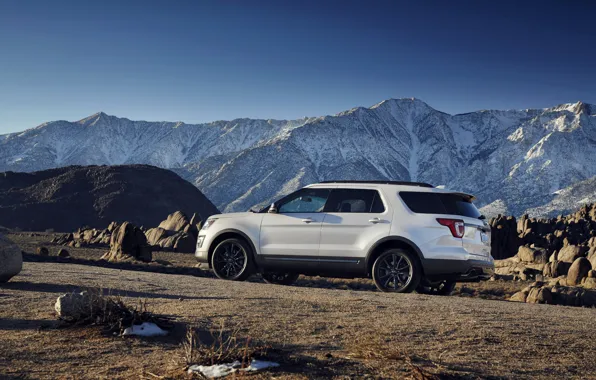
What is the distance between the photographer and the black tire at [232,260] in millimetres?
13008

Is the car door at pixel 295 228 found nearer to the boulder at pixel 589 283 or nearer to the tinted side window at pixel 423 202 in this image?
the tinted side window at pixel 423 202

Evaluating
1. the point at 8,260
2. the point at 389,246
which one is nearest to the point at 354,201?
the point at 389,246

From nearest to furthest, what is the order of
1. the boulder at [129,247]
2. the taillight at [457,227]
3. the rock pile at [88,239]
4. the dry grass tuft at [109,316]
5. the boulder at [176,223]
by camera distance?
the dry grass tuft at [109,316], the taillight at [457,227], the boulder at [129,247], the rock pile at [88,239], the boulder at [176,223]

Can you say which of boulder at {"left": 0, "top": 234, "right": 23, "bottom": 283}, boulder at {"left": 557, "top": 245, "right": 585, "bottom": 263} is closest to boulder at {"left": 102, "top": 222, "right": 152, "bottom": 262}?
boulder at {"left": 0, "top": 234, "right": 23, "bottom": 283}

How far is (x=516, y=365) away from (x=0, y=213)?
10201 centimetres

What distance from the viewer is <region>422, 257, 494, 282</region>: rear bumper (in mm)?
11180

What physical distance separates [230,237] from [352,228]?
278cm

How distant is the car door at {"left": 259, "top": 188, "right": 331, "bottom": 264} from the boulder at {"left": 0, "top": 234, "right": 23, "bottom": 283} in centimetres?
469

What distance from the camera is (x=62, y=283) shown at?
12.0 metres

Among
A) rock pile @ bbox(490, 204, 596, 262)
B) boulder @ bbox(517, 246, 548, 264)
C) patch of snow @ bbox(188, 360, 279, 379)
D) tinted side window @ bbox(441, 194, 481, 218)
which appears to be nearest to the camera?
patch of snow @ bbox(188, 360, 279, 379)

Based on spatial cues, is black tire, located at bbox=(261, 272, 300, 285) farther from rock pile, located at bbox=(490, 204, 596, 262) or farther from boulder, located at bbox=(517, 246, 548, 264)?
rock pile, located at bbox=(490, 204, 596, 262)

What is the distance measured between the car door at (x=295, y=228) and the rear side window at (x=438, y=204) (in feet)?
5.55

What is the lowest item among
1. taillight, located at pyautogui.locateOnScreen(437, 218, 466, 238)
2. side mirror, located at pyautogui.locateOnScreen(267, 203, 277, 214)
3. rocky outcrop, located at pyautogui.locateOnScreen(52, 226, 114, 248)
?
rocky outcrop, located at pyautogui.locateOnScreen(52, 226, 114, 248)

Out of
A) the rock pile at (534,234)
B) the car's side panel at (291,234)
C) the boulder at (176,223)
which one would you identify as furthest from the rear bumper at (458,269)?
the boulder at (176,223)
